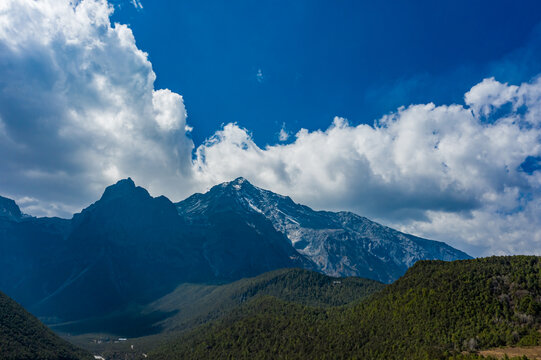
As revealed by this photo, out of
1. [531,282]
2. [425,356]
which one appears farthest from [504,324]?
[425,356]

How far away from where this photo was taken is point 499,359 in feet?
525

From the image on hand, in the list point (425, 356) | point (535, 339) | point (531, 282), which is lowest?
point (425, 356)

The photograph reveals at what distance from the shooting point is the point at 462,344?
7470 inches

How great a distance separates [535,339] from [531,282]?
37.9 metres

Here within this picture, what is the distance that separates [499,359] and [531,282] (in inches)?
2378

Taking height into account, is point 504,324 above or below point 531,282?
below

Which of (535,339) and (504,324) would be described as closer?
(535,339)

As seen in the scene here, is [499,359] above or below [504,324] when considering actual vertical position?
below

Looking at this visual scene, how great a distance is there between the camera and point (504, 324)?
18700 cm

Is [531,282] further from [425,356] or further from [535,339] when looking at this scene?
[425,356]

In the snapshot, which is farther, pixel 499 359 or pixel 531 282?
pixel 531 282

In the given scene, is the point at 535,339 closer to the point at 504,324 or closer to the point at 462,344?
the point at 504,324

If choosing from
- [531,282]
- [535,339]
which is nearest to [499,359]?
[535,339]

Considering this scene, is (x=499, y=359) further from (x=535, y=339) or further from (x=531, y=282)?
(x=531, y=282)
